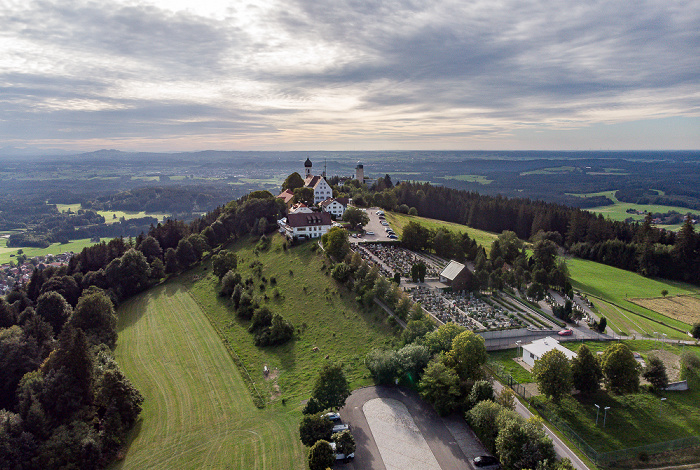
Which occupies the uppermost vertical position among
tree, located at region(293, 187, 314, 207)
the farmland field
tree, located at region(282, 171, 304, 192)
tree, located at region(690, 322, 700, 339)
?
tree, located at region(282, 171, 304, 192)

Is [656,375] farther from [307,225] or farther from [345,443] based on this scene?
[307,225]

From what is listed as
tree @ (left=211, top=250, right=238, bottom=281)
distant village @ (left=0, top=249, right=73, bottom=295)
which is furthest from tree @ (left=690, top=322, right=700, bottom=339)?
distant village @ (left=0, top=249, right=73, bottom=295)

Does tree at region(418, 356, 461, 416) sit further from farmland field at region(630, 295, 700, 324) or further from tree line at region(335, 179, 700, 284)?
tree line at region(335, 179, 700, 284)

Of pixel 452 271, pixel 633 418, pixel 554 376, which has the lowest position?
pixel 633 418

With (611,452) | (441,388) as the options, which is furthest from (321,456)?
(611,452)

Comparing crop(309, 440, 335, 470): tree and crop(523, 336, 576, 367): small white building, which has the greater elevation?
crop(523, 336, 576, 367): small white building

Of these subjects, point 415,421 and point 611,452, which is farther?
point 415,421

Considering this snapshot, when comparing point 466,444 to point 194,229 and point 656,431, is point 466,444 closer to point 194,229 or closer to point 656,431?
point 656,431
